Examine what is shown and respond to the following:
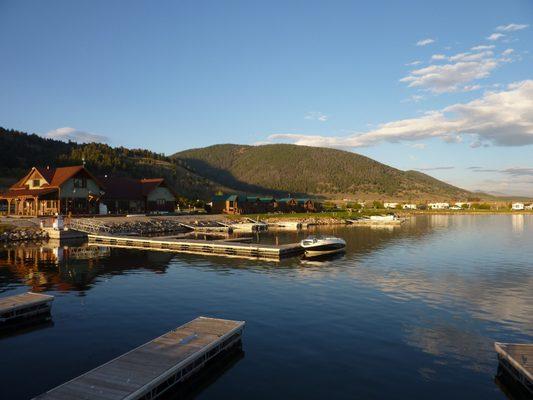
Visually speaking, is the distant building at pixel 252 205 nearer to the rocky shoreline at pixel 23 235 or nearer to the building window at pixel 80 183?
the building window at pixel 80 183

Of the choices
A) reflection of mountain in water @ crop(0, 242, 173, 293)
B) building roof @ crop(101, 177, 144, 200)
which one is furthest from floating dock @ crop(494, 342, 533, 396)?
building roof @ crop(101, 177, 144, 200)

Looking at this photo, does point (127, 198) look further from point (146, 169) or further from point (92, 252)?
point (146, 169)

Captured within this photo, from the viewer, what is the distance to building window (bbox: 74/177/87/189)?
75.9 m

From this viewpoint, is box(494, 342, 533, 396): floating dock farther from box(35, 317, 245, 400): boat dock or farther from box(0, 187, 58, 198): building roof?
box(0, 187, 58, 198): building roof

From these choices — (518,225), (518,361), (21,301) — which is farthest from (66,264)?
(518,225)

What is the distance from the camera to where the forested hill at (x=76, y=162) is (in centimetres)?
12900

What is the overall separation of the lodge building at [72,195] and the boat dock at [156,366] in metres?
64.1

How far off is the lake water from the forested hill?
91.5 meters

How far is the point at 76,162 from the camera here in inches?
5507

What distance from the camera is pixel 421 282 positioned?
111ft

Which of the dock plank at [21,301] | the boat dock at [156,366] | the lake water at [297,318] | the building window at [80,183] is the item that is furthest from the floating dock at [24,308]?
the building window at [80,183]

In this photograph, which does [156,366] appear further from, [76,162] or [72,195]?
[76,162]

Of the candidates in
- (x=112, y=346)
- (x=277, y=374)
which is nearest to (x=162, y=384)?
(x=277, y=374)

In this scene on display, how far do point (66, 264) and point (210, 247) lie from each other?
16496mm
